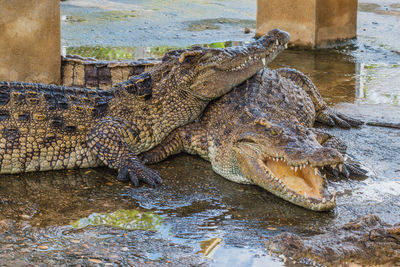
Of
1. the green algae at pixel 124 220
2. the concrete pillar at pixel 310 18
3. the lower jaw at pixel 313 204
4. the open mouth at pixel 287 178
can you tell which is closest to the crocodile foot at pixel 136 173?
the green algae at pixel 124 220

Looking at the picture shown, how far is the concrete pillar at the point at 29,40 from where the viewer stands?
5781 mm

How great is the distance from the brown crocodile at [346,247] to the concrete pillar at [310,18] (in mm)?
6354

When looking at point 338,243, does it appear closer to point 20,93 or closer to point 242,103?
point 242,103

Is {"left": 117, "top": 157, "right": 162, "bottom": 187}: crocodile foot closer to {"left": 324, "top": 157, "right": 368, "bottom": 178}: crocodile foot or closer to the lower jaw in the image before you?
the lower jaw

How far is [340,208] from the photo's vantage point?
387cm

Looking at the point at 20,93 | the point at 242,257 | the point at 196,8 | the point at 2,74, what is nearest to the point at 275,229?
the point at 242,257

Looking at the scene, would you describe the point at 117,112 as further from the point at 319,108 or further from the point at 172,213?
the point at 319,108

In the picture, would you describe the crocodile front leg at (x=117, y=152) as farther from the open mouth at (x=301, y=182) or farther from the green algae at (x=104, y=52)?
the green algae at (x=104, y=52)

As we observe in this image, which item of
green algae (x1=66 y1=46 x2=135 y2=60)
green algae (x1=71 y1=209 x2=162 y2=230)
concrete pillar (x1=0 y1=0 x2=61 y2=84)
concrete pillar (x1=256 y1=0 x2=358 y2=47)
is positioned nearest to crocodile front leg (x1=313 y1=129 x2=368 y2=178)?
green algae (x1=71 y1=209 x2=162 y2=230)

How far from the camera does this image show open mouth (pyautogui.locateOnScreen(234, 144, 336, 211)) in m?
3.80

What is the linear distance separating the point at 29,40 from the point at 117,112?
1875 millimetres

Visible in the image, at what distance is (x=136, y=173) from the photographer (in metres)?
4.30

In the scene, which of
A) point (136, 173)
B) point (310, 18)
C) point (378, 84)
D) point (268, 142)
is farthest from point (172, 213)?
point (310, 18)

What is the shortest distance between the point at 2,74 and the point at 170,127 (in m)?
2.17
